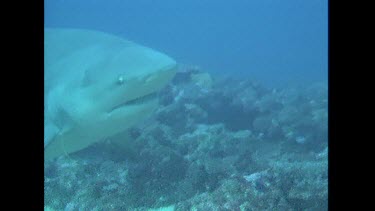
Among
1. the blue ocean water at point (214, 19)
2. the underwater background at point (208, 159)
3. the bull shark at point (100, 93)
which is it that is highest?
the bull shark at point (100, 93)

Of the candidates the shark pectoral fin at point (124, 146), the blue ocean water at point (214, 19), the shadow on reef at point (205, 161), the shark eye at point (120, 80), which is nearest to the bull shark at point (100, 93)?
the shark eye at point (120, 80)

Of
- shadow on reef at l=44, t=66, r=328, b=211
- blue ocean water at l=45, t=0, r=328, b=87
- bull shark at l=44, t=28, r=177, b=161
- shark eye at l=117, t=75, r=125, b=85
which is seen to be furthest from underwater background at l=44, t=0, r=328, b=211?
blue ocean water at l=45, t=0, r=328, b=87

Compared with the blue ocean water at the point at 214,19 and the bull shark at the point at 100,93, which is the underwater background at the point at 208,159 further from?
the blue ocean water at the point at 214,19

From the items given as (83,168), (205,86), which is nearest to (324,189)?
(83,168)

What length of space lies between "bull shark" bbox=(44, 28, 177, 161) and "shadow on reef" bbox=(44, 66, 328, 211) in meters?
0.91

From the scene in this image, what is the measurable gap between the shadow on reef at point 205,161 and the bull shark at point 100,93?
909 millimetres

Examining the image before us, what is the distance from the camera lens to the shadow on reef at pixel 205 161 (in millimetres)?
5074

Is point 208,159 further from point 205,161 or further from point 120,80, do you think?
point 120,80

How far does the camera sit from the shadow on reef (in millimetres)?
5074

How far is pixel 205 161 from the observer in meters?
6.73

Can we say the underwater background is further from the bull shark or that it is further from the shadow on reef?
the bull shark
